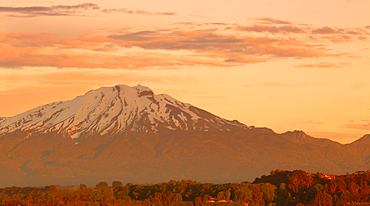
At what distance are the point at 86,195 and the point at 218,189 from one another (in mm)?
36689

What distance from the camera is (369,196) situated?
367 ft

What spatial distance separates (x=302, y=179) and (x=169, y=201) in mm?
30593

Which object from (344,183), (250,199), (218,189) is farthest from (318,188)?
(218,189)

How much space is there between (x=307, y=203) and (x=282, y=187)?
42.1 feet

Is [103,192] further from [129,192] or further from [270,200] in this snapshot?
[270,200]

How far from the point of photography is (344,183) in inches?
4631

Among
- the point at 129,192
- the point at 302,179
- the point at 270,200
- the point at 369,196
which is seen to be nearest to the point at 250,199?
the point at 270,200

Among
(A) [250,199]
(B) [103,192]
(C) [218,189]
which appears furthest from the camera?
(B) [103,192]

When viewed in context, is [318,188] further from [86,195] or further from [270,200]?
[86,195]

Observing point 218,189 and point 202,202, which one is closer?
point 202,202

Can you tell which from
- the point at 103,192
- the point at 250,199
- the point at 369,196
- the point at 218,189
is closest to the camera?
the point at 369,196

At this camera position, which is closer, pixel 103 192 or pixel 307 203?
pixel 307 203

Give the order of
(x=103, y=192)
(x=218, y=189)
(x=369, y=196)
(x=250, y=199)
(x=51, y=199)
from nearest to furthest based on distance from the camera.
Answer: (x=369, y=196) → (x=250, y=199) → (x=218, y=189) → (x=51, y=199) → (x=103, y=192)

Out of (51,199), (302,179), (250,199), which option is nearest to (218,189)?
(250,199)
